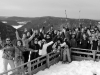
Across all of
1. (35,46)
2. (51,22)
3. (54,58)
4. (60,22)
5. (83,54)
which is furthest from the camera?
(51,22)

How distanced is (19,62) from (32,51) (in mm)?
812

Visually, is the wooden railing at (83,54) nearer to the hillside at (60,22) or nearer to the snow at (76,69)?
the snow at (76,69)

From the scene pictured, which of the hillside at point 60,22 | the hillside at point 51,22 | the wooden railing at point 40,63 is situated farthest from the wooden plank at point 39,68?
the hillside at point 60,22

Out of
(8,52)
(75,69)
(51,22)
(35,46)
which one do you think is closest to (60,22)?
(51,22)

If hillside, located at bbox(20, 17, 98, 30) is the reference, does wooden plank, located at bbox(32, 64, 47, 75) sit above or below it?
below

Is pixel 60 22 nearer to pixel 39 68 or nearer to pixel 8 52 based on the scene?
pixel 39 68

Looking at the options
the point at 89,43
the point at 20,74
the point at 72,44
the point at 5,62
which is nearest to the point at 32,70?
the point at 20,74

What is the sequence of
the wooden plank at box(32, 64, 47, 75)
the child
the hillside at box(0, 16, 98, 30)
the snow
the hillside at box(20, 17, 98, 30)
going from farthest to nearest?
the hillside at box(0, 16, 98, 30), the hillside at box(20, 17, 98, 30), the child, the snow, the wooden plank at box(32, 64, 47, 75)

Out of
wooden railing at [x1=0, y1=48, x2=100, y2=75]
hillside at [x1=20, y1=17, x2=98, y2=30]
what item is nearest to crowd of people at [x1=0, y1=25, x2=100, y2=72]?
wooden railing at [x1=0, y1=48, x2=100, y2=75]

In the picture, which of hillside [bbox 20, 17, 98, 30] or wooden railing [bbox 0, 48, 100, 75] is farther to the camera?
hillside [bbox 20, 17, 98, 30]

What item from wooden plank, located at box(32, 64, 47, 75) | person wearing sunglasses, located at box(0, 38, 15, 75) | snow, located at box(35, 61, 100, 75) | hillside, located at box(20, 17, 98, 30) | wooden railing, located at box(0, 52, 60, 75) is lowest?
snow, located at box(35, 61, 100, 75)

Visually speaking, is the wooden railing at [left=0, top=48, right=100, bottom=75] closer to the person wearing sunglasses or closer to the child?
the child

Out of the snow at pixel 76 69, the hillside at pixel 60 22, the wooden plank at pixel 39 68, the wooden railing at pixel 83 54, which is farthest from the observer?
the hillside at pixel 60 22

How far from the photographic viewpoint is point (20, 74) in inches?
209
